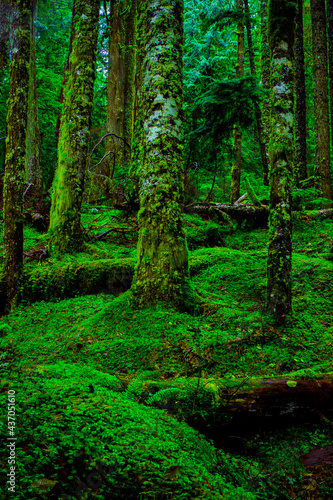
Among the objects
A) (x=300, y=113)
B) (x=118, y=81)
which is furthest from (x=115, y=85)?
(x=300, y=113)

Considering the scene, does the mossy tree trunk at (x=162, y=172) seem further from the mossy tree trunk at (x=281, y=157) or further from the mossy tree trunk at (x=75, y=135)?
the mossy tree trunk at (x=75, y=135)

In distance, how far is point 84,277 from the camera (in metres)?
5.52

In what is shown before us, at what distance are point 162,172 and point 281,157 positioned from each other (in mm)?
1533

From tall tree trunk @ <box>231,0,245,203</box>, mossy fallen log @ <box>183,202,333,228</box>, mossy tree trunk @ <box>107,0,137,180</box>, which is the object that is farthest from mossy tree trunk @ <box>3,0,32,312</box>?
mossy tree trunk @ <box>107,0,137,180</box>

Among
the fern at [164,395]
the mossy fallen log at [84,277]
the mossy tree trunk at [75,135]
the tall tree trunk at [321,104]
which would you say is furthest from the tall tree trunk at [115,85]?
the fern at [164,395]

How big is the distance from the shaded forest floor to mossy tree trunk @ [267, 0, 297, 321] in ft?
1.56

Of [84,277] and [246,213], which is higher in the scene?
[246,213]

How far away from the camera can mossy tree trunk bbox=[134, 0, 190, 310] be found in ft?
13.4

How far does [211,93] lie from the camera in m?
7.89

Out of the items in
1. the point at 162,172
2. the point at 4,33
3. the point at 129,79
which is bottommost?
the point at 162,172

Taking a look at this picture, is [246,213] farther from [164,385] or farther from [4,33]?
[4,33]

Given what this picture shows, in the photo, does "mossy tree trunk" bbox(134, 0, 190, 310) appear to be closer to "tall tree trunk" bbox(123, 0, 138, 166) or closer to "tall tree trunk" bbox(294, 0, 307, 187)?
"tall tree trunk" bbox(123, 0, 138, 166)

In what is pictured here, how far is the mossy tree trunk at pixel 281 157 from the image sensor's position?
12.7 ft

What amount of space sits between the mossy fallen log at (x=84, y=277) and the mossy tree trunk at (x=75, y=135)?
751mm
